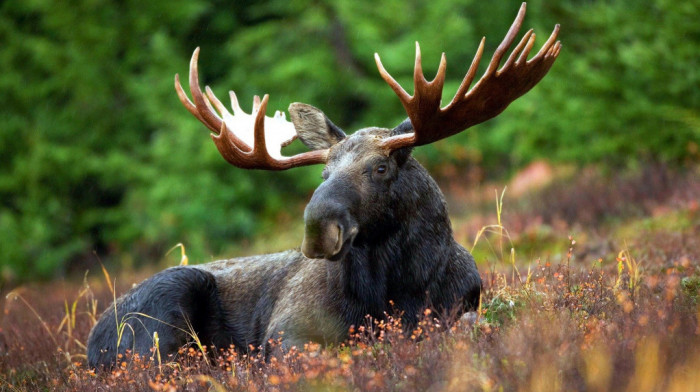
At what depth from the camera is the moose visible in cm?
450

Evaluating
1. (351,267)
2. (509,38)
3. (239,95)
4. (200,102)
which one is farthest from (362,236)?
(239,95)

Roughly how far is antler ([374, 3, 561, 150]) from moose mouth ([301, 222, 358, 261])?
0.77 metres

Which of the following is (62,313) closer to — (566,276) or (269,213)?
(566,276)

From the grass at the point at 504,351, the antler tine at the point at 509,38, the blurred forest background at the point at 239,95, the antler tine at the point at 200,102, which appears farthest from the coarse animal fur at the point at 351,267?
the blurred forest background at the point at 239,95

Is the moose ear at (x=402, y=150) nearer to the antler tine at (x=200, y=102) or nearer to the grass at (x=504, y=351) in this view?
the grass at (x=504, y=351)

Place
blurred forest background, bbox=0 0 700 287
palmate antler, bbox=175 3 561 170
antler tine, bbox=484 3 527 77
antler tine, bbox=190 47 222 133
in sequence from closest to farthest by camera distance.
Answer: antler tine, bbox=484 3 527 77
palmate antler, bbox=175 3 561 170
antler tine, bbox=190 47 222 133
blurred forest background, bbox=0 0 700 287

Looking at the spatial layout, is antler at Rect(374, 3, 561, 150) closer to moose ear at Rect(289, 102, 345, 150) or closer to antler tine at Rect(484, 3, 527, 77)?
antler tine at Rect(484, 3, 527, 77)

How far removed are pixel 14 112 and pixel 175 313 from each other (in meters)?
16.9

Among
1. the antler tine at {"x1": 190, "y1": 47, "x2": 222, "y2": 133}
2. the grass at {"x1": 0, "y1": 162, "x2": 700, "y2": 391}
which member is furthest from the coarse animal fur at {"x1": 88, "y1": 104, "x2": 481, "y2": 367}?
the antler tine at {"x1": 190, "y1": 47, "x2": 222, "y2": 133}

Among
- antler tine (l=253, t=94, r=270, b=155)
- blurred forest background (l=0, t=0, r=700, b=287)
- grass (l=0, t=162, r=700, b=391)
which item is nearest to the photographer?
grass (l=0, t=162, r=700, b=391)

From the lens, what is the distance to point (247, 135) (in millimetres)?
5773

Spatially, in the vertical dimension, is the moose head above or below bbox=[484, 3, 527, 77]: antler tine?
below

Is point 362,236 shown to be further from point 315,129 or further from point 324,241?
point 315,129

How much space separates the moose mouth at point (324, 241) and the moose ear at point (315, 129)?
115 cm
